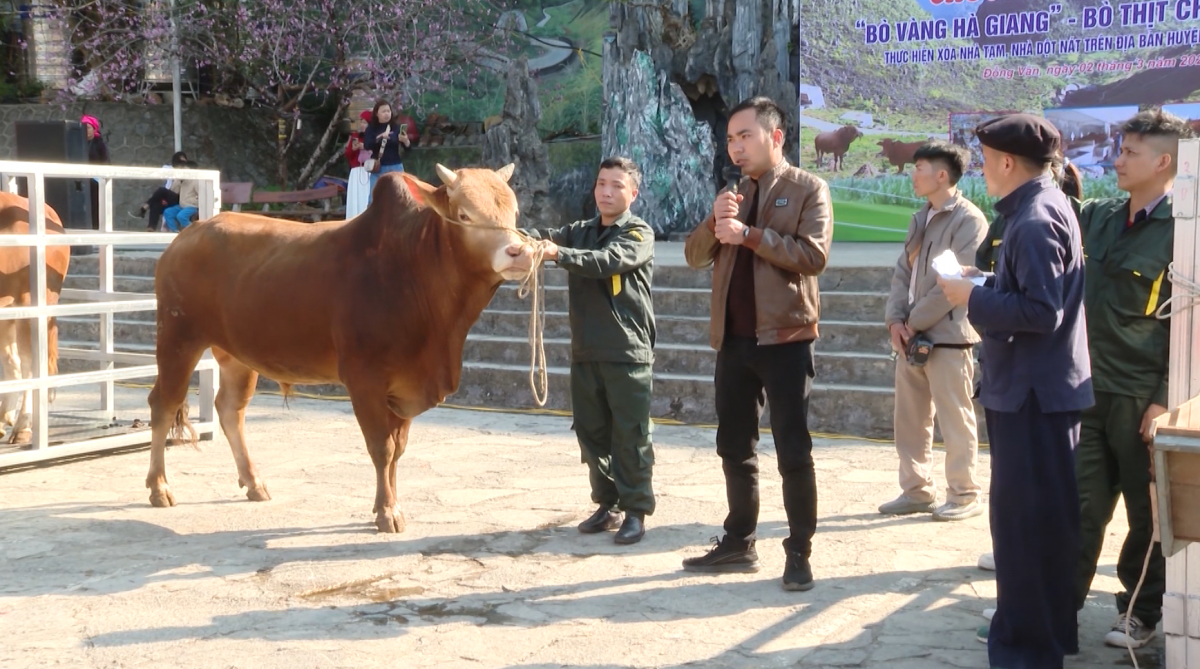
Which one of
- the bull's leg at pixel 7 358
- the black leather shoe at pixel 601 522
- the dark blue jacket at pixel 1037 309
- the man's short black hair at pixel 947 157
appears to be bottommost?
the black leather shoe at pixel 601 522

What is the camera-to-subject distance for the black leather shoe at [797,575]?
4.88m

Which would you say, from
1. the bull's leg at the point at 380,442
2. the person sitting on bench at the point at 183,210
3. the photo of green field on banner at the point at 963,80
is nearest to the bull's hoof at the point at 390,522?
the bull's leg at the point at 380,442

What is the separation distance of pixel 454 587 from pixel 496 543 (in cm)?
68

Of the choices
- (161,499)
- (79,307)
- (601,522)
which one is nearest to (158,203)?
(79,307)

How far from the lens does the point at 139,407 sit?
9.70 m

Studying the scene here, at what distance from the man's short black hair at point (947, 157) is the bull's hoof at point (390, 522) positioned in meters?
3.15

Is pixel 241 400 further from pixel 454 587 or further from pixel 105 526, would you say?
pixel 454 587

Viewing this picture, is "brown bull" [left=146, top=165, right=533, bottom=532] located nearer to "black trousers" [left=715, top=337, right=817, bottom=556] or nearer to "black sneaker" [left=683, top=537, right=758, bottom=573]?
"black trousers" [left=715, top=337, right=817, bottom=556]

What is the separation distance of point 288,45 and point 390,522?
15.6m

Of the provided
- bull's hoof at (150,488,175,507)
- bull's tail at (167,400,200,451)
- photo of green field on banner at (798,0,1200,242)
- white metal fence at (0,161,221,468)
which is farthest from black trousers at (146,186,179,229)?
bull's hoof at (150,488,175,507)

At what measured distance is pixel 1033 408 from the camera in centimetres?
387

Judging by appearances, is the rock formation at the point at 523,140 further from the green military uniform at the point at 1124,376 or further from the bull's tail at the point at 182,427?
the green military uniform at the point at 1124,376

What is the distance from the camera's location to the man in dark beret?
3.84 metres

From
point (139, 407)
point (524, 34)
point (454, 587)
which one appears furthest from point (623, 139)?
point (454, 587)
